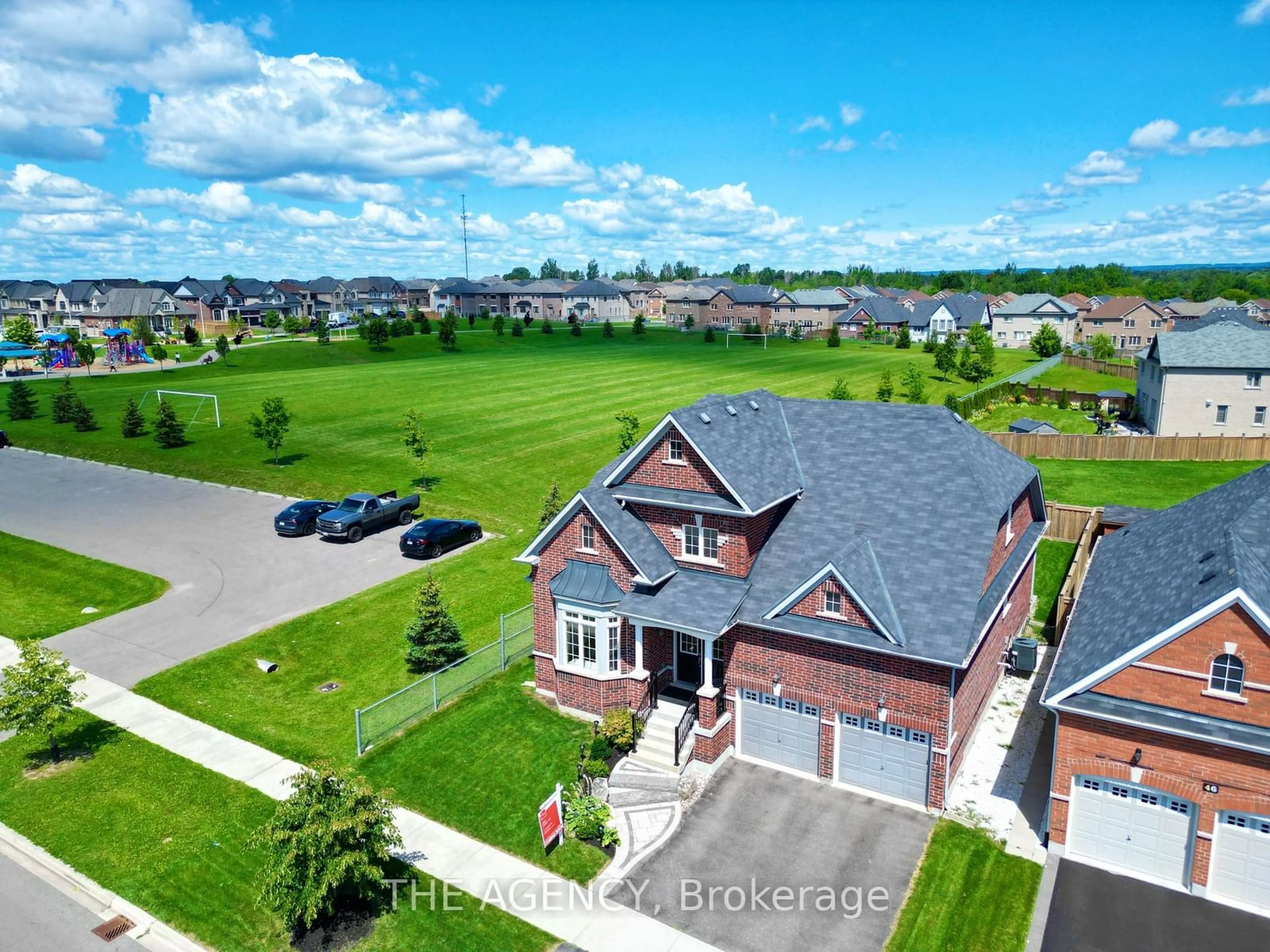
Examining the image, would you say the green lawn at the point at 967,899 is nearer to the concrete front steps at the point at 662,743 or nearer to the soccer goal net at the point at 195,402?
the concrete front steps at the point at 662,743

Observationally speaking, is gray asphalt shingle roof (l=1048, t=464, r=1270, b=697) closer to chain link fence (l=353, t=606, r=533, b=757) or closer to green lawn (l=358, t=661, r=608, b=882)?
green lawn (l=358, t=661, r=608, b=882)

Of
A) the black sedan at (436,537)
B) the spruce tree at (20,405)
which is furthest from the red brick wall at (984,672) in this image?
the spruce tree at (20,405)

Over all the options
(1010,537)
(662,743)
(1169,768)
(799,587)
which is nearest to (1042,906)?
(1169,768)

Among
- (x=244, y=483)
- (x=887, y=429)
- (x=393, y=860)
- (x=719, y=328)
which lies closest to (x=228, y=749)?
(x=393, y=860)

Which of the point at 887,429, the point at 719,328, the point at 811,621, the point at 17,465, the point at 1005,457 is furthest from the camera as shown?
the point at 719,328

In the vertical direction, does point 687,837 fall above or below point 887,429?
below

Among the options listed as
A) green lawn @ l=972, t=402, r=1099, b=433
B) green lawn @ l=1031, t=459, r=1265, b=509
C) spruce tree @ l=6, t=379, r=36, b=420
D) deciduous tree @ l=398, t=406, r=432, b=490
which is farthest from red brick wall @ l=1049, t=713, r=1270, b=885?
spruce tree @ l=6, t=379, r=36, b=420

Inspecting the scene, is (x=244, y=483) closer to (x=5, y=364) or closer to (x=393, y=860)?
(x=393, y=860)
